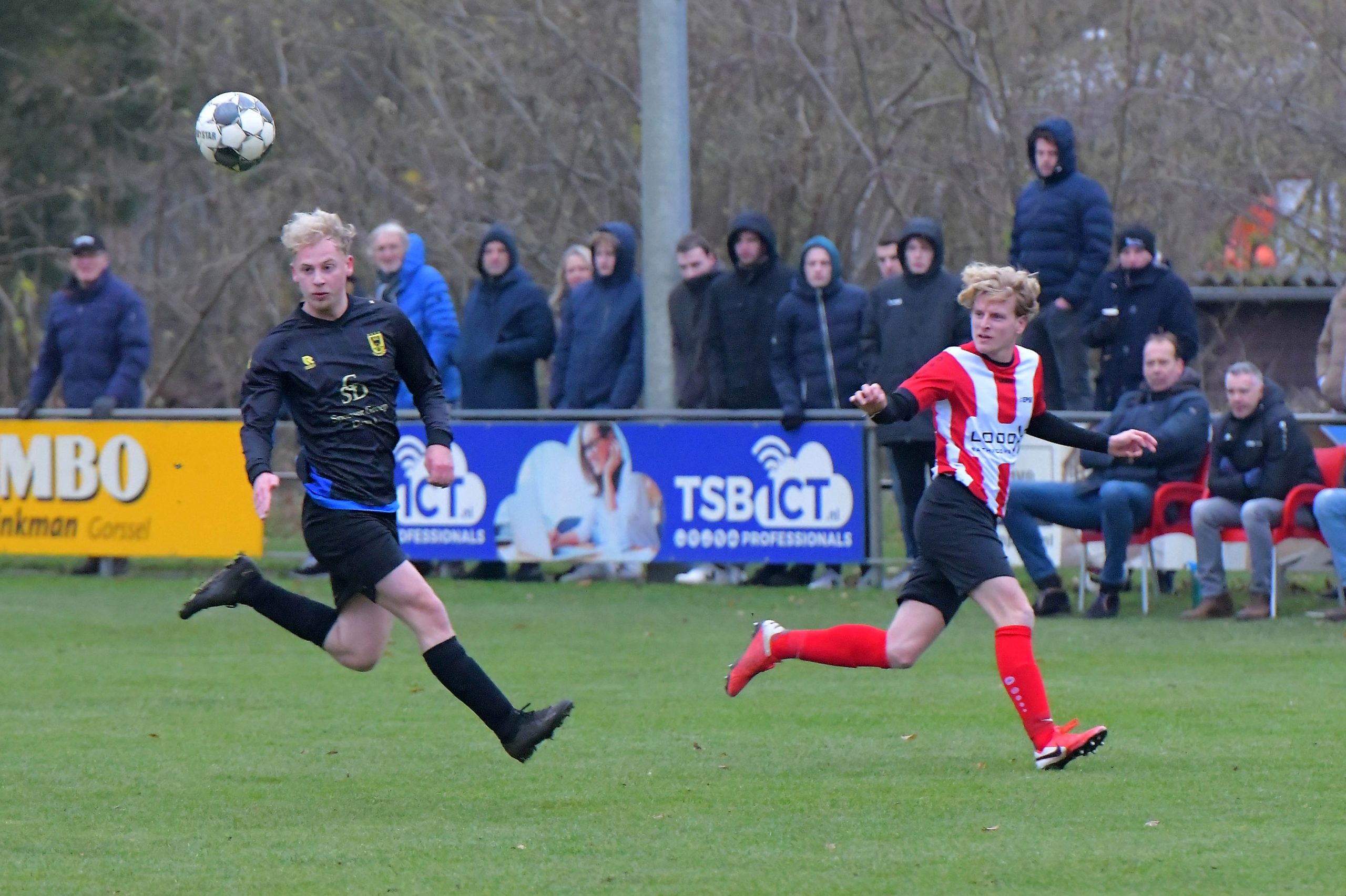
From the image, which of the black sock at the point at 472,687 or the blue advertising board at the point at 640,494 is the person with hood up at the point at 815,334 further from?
the black sock at the point at 472,687

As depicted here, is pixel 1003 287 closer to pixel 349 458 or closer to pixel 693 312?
pixel 349 458

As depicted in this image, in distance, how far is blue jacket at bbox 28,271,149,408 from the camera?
16.2 m

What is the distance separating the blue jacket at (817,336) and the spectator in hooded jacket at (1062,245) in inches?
44.4

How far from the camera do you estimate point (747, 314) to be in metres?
14.6

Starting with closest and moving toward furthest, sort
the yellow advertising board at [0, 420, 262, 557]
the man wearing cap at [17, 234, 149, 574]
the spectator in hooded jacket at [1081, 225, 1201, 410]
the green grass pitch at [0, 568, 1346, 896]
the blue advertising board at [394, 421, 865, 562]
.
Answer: the green grass pitch at [0, 568, 1346, 896] < the spectator in hooded jacket at [1081, 225, 1201, 410] < the blue advertising board at [394, 421, 865, 562] < the yellow advertising board at [0, 420, 262, 557] < the man wearing cap at [17, 234, 149, 574]

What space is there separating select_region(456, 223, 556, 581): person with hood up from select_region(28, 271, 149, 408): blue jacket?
8.42 feet

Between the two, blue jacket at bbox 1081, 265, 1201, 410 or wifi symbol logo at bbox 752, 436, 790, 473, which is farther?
wifi symbol logo at bbox 752, 436, 790, 473

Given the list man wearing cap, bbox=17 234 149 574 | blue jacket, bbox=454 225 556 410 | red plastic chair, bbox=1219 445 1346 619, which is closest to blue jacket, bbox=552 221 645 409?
blue jacket, bbox=454 225 556 410

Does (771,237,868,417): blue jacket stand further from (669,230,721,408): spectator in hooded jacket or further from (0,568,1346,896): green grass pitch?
(0,568,1346,896): green grass pitch

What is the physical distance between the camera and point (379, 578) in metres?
7.23

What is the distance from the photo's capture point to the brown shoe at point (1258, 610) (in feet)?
41.4

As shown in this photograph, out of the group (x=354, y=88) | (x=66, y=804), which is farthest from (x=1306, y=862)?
(x=354, y=88)

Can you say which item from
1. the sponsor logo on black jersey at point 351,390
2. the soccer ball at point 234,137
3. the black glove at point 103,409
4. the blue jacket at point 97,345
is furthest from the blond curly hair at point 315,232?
the blue jacket at point 97,345

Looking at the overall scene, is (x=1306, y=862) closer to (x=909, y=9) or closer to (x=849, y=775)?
(x=849, y=775)
